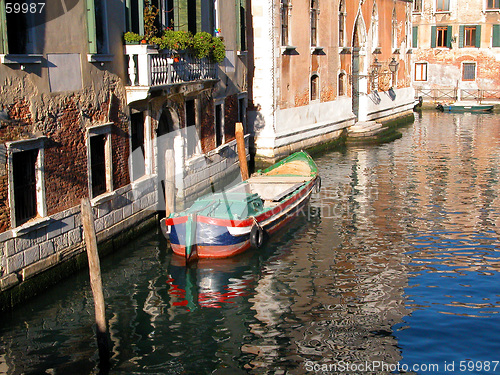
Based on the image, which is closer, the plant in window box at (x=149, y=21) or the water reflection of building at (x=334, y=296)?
the water reflection of building at (x=334, y=296)

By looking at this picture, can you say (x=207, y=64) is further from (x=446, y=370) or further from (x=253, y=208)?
(x=446, y=370)

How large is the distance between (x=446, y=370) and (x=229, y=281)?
4.08 metres

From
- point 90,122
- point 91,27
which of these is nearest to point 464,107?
point 90,122

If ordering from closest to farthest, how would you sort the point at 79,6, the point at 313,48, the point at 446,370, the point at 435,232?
the point at 446,370 → the point at 79,6 → the point at 435,232 → the point at 313,48

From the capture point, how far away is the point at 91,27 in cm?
1109

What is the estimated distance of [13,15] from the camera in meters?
9.56

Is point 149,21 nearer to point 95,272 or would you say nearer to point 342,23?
point 95,272

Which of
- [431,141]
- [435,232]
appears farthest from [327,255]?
[431,141]

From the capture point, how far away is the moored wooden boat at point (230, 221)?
38.9 ft

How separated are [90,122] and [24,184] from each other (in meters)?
2.02

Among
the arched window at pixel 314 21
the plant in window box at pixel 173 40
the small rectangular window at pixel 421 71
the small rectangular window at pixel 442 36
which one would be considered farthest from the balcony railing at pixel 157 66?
the small rectangular window at pixel 421 71

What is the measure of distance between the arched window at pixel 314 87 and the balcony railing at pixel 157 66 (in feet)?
30.7

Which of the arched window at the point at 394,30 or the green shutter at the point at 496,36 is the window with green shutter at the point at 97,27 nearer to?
the arched window at the point at 394,30

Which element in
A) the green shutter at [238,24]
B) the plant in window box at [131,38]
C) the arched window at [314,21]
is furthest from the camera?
the arched window at [314,21]
